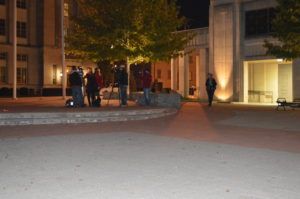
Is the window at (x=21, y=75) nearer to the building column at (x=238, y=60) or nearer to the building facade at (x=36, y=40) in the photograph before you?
the building facade at (x=36, y=40)

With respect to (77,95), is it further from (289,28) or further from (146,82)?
(289,28)

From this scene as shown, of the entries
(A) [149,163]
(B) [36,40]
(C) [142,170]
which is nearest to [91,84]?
(A) [149,163]

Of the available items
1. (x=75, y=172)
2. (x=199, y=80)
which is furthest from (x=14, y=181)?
(x=199, y=80)

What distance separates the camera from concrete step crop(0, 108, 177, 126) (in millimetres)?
13672

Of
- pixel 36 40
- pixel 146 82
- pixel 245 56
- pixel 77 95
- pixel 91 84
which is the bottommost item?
pixel 77 95

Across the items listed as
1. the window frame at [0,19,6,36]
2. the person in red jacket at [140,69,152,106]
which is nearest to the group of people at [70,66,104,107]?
the person in red jacket at [140,69,152,106]

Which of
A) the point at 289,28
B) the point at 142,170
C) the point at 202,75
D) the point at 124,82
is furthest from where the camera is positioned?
the point at 202,75

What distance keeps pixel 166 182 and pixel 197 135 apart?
5616 mm

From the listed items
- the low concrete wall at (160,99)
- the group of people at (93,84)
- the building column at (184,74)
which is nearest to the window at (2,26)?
the building column at (184,74)

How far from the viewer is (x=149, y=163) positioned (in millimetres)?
7133

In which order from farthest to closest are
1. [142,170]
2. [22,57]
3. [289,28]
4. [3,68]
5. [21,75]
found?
[22,57], [21,75], [3,68], [289,28], [142,170]

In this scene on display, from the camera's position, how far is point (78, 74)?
17578 millimetres

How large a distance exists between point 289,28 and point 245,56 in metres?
8.95

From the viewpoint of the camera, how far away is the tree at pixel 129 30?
21.7 meters
